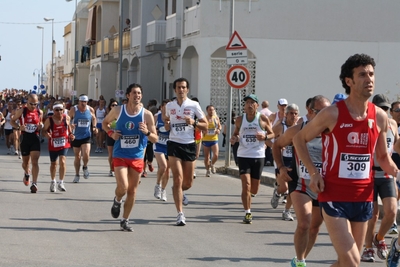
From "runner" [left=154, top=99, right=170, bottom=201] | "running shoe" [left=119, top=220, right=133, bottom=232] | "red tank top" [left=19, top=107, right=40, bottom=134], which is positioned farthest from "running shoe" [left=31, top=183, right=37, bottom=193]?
"running shoe" [left=119, top=220, right=133, bottom=232]

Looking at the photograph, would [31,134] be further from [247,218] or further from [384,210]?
[384,210]

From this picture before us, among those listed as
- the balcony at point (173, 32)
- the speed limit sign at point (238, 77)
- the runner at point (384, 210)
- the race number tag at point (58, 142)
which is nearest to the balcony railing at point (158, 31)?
the balcony at point (173, 32)

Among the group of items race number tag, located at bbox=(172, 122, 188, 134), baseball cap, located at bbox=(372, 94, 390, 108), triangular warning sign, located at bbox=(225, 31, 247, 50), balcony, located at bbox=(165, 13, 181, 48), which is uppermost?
balcony, located at bbox=(165, 13, 181, 48)

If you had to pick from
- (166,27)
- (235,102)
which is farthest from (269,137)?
(166,27)

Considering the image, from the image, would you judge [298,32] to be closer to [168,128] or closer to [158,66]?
[158,66]

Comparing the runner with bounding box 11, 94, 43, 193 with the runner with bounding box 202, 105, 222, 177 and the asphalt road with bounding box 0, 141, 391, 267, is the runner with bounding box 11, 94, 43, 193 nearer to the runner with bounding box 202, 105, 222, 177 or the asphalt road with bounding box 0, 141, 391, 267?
the asphalt road with bounding box 0, 141, 391, 267

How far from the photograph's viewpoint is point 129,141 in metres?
11.3

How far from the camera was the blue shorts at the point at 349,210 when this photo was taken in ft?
20.4

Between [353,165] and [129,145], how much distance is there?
5.56m

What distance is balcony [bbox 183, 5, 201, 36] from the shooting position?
102 feet

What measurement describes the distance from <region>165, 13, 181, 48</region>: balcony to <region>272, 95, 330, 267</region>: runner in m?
26.1

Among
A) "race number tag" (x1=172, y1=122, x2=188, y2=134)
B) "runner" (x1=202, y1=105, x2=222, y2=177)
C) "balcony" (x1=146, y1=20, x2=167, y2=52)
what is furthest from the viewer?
"balcony" (x1=146, y1=20, x2=167, y2=52)

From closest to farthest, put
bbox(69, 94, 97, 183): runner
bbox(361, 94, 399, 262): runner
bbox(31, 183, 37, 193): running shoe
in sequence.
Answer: bbox(361, 94, 399, 262): runner → bbox(31, 183, 37, 193): running shoe → bbox(69, 94, 97, 183): runner

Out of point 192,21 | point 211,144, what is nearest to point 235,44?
point 211,144
